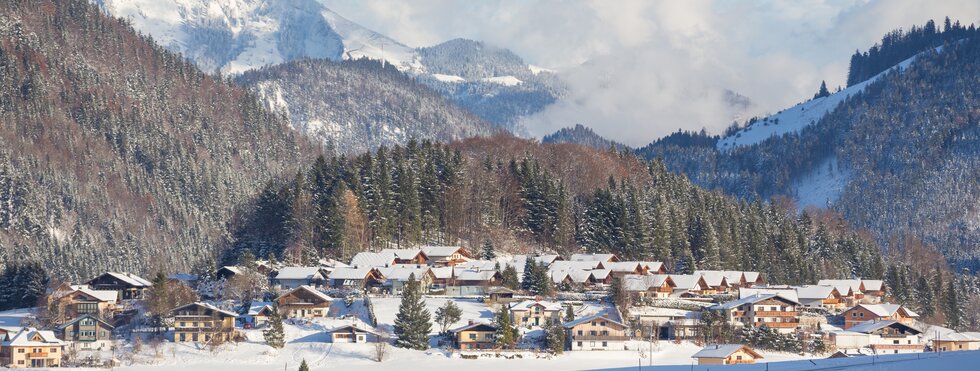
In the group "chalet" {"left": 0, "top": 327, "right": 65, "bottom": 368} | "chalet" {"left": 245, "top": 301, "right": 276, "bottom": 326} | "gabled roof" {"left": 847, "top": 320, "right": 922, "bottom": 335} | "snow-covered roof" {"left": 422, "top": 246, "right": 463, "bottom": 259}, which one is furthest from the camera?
"snow-covered roof" {"left": 422, "top": 246, "right": 463, "bottom": 259}

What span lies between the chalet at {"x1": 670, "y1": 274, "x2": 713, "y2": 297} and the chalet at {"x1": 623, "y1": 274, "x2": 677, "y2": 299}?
545 millimetres

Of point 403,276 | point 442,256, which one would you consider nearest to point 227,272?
point 403,276

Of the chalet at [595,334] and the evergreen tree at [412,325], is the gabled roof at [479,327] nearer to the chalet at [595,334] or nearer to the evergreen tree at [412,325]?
the evergreen tree at [412,325]

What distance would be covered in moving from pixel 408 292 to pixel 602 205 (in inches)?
1611

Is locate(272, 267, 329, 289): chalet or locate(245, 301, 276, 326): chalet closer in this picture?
locate(245, 301, 276, 326): chalet

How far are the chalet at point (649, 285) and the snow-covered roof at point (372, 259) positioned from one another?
70.1ft

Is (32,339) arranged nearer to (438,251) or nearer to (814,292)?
(438,251)

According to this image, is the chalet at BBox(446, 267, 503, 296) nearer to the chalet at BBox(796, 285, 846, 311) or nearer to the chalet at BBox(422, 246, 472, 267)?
the chalet at BBox(422, 246, 472, 267)

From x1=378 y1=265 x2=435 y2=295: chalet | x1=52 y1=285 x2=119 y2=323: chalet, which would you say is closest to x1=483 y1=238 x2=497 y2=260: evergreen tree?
x1=378 y1=265 x2=435 y2=295: chalet

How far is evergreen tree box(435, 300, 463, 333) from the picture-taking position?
113250 millimetres

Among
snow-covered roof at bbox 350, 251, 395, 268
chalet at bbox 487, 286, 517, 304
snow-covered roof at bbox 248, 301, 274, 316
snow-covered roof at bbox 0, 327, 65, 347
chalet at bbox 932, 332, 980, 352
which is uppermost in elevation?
snow-covered roof at bbox 350, 251, 395, 268

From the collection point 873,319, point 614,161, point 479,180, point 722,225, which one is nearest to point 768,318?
point 873,319

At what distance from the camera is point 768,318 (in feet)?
402

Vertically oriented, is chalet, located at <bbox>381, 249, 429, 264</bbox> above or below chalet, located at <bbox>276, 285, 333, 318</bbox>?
above
